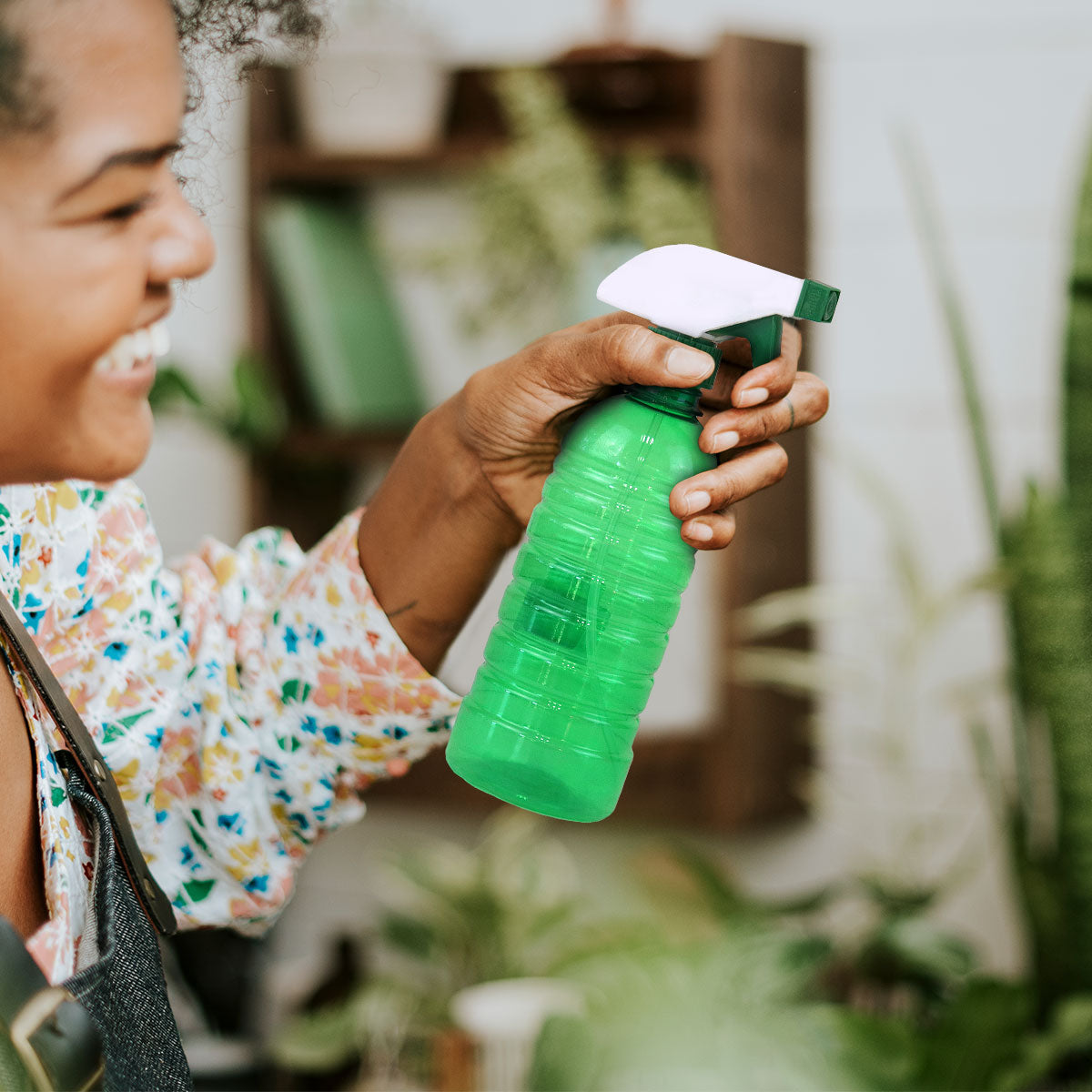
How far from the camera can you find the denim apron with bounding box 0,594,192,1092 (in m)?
0.51

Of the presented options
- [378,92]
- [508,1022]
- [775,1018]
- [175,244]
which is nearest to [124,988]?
[175,244]

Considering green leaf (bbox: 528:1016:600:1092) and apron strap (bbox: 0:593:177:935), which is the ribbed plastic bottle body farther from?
green leaf (bbox: 528:1016:600:1092)

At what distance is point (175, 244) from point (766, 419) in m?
0.30

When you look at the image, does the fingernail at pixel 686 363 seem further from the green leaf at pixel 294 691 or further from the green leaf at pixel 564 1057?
the green leaf at pixel 564 1057

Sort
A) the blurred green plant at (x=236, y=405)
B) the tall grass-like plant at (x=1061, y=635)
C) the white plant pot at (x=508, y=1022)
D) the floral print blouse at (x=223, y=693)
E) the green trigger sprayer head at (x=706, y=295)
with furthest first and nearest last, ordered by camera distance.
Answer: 1. the blurred green plant at (x=236, y=405)
2. the white plant pot at (x=508, y=1022)
3. the tall grass-like plant at (x=1061, y=635)
4. the floral print blouse at (x=223, y=693)
5. the green trigger sprayer head at (x=706, y=295)

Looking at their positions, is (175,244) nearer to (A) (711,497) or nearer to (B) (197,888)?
(A) (711,497)

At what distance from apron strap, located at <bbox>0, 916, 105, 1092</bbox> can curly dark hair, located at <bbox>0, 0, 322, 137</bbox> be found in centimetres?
33

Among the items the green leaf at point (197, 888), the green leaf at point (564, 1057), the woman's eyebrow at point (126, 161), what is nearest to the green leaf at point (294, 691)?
the green leaf at point (197, 888)

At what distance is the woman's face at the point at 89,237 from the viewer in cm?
49

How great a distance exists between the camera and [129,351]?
562mm

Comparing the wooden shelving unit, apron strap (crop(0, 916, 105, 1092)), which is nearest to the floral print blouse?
apron strap (crop(0, 916, 105, 1092))

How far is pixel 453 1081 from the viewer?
67.1 inches

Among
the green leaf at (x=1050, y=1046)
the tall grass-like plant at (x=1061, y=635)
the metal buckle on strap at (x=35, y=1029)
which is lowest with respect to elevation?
the green leaf at (x=1050, y=1046)

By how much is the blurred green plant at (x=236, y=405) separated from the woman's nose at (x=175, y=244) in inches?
47.1
